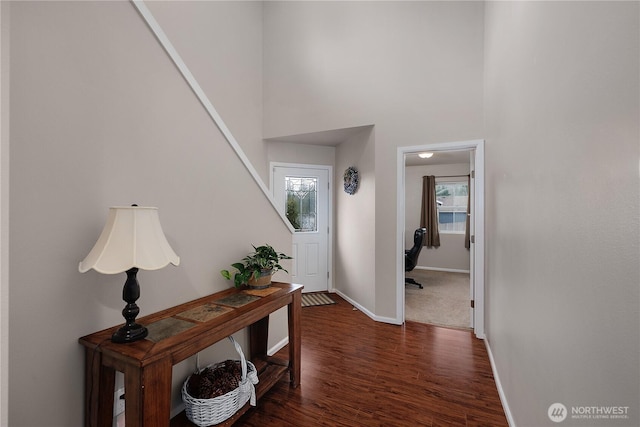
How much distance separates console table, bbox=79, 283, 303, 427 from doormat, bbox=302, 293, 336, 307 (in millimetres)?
2232

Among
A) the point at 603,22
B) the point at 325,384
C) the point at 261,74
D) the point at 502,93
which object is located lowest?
the point at 325,384

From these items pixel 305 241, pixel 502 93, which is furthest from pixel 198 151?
pixel 305 241

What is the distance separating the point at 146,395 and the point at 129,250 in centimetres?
57

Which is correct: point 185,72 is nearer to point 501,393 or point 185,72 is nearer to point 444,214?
point 501,393

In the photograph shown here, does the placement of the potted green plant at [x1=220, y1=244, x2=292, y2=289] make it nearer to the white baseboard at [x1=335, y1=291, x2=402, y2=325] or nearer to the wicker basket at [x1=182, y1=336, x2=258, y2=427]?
the wicker basket at [x1=182, y1=336, x2=258, y2=427]

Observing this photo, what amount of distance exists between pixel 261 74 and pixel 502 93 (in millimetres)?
3252

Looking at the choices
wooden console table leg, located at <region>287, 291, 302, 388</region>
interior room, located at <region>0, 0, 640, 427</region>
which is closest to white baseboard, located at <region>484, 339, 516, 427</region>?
interior room, located at <region>0, 0, 640, 427</region>

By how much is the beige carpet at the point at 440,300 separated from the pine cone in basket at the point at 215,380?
2.39 meters

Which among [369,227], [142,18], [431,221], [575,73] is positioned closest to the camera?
[575,73]

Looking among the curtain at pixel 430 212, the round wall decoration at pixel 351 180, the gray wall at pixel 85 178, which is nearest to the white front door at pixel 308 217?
the round wall decoration at pixel 351 180

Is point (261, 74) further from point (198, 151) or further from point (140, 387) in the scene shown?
point (140, 387)

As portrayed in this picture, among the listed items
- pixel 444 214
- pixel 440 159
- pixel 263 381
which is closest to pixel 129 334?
pixel 263 381

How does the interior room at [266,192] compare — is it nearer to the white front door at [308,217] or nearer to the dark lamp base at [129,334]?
the dark lamp base at [129,334]

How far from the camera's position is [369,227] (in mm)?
3580
